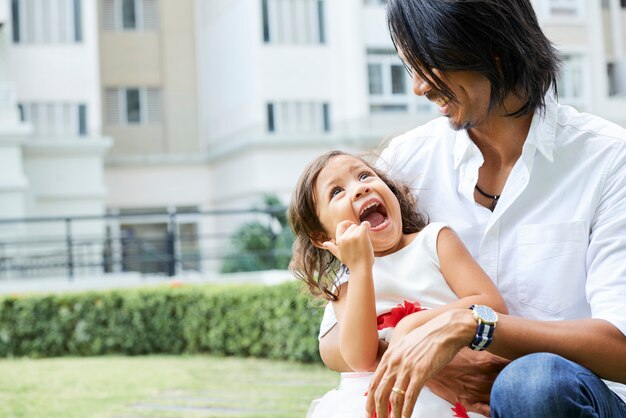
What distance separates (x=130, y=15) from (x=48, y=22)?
8.47 ft

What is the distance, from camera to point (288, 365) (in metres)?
7.59

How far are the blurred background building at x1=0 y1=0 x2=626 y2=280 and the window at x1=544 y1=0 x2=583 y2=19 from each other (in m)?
0.03

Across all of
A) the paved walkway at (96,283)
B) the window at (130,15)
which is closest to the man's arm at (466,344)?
the paved walkway at (96,283)

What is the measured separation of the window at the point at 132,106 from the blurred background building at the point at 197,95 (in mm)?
24

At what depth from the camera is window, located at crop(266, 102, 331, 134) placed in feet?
62.2

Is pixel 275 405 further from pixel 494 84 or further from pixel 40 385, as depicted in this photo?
pixel 494 84

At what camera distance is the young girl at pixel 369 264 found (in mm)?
1972

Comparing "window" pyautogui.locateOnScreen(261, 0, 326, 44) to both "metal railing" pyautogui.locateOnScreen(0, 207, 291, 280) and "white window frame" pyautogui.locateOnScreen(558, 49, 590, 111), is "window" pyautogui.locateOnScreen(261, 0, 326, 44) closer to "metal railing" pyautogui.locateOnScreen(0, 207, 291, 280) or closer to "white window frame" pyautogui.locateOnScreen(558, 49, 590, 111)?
"metal railing" pyautogui.locateOnScreen(0, 207, 291, 280)

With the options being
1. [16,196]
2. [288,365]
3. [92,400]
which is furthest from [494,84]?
[16,196]

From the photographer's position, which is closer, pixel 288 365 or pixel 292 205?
pixel 292 205

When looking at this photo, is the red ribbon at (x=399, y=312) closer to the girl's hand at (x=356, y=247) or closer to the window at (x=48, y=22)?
the girl's hand at (x=356, y=247)

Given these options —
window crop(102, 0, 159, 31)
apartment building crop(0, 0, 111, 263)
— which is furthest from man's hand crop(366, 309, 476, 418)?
window crop(102, 0, 159, 31)

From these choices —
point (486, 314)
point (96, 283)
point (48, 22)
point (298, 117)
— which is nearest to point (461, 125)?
point (486, 314)

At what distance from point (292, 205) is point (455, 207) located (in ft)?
1.26
